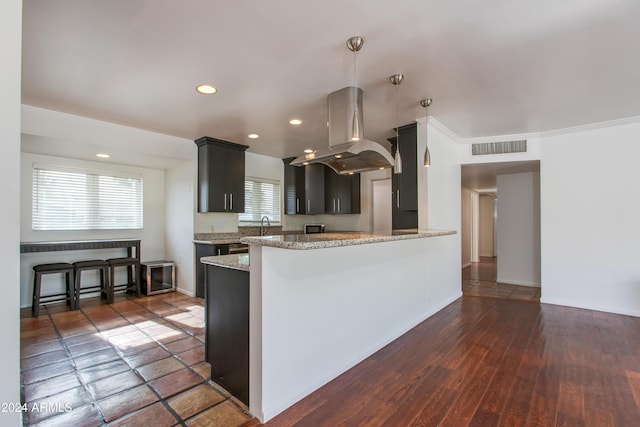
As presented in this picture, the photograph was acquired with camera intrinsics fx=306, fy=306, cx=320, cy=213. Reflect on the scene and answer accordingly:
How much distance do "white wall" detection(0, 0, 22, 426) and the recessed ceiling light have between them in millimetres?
1912

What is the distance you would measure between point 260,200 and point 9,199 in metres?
4.98

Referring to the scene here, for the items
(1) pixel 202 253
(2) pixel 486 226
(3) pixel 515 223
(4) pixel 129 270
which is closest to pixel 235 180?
(1) pixel 202 253

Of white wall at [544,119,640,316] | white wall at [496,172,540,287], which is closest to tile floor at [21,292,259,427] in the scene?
white wall at [544,119,640,316]

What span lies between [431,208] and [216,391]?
10.1 ft

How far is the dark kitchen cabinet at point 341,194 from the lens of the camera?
244 inches

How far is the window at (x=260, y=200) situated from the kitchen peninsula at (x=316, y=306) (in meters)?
3.43

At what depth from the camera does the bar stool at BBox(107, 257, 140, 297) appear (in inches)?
176

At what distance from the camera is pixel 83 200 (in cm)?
470

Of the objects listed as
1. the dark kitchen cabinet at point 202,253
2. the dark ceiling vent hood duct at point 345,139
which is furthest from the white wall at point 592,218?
the dark kitchen cabinet at point 202,253

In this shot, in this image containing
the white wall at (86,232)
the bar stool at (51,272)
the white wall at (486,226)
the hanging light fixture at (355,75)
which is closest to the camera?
the hanging light fixture at (355,75)

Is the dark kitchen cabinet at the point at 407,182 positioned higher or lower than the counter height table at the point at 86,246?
higher

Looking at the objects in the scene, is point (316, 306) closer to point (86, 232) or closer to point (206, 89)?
point (206, 89)

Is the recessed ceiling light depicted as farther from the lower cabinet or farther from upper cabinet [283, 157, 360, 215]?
upper cabinet [283, 157, 360, 215]

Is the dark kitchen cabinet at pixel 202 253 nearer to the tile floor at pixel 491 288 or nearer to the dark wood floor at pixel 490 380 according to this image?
the dark wood floor at pixel 490 380
